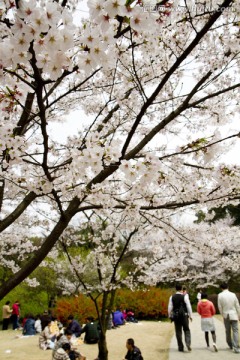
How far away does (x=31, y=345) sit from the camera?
1052 centimetres

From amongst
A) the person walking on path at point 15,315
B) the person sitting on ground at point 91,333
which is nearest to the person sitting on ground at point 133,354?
the person sitting on ground at point 91,333

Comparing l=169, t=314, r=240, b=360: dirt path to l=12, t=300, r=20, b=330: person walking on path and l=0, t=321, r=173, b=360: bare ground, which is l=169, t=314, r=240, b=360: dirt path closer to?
l=0, t=321, r=173, b=360: bare ground

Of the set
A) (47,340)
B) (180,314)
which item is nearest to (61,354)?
(180,314)

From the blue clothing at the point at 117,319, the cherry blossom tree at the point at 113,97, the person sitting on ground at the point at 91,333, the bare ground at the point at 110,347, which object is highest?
the cherry blossom tree at the point at 113,97

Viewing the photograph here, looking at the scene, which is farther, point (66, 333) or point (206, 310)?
point (66, 333)

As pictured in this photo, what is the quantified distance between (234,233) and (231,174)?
2131 centimetres

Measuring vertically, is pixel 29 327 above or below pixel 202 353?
above

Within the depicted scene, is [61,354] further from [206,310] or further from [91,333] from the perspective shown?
[91,333]

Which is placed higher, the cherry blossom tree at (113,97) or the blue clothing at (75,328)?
the cherry blossom tree at (113,97)

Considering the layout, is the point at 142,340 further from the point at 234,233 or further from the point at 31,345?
the point at 234,233

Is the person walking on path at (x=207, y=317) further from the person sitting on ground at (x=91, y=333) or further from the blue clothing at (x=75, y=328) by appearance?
the blue clothing at (x=75, y=328)

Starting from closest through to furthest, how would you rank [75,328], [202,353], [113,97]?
[113,97]
[202,353]
[75,328]

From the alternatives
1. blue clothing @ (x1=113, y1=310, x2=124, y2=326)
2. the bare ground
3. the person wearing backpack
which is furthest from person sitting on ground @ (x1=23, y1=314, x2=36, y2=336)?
the person wearing backpack

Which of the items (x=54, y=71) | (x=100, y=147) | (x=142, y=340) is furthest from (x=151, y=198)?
(x=142, y=340)
